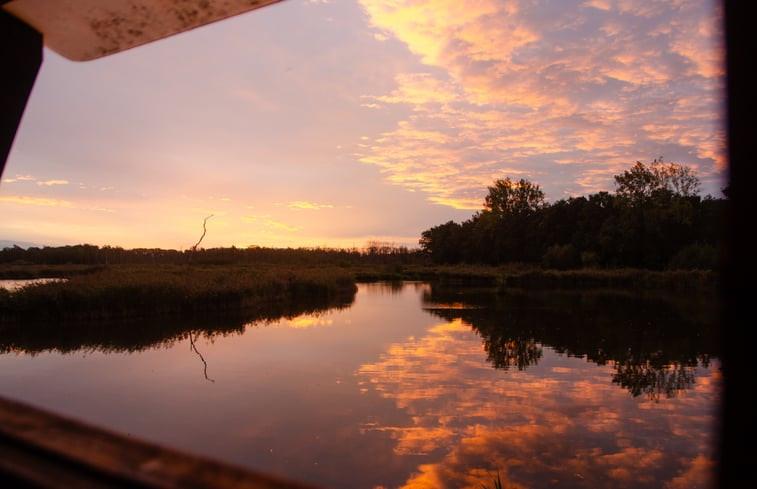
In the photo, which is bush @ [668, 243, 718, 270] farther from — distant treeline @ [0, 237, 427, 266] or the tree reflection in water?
distant treeline @ [0, 237, 427, 266]

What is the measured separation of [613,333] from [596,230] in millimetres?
32650

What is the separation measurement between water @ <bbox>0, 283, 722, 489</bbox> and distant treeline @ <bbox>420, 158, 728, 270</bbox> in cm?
1746

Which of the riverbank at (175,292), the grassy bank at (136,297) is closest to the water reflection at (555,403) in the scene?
the riverbank at (175,292)

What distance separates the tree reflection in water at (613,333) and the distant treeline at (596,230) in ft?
23.4

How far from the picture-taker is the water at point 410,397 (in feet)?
16.4

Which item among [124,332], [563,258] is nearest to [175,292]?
[124,332]

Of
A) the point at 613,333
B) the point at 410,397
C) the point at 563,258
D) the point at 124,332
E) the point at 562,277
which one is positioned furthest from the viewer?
the point at 563,258

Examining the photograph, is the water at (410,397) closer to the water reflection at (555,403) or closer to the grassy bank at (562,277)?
the water reflection at (555,403)

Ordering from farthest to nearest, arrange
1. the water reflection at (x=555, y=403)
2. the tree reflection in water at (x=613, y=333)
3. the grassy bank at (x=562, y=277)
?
the grassy bank at (x=562, y=277) < the tree reflection in water at (x=613, y=333) < the water reflection at (x=555, y=403)

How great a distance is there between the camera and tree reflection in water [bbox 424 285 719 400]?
30.4 ft

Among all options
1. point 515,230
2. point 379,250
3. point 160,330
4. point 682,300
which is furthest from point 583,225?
point 160,330

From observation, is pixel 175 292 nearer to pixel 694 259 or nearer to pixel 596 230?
pixel 694 259

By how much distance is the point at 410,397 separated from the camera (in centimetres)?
743

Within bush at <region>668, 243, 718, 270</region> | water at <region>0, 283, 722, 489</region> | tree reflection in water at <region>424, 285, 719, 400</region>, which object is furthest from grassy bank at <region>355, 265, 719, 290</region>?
water at <region>0, 283, 722, 489</region>
